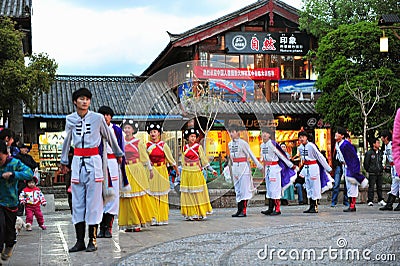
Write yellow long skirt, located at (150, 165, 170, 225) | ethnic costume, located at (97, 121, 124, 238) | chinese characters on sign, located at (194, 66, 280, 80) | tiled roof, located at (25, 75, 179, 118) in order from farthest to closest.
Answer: tiled roof, located at (25, 75, 179, 118) → chinese characters on sign, located at (194, 66, 280, 80) → yellow long skirt, located at (150, 165, 170, 225) → ethnic costume, located at (97, 121, 124, 238)

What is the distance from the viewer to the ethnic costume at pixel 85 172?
816cm

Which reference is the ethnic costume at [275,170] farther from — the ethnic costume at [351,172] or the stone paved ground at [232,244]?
the stone paved ground at [232,244]

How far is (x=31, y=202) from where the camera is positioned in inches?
444

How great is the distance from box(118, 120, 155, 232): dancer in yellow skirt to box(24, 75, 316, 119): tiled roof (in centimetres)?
1197

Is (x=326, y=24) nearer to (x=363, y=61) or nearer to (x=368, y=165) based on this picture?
(x=363, y=61)

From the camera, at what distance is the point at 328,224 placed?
433 inches

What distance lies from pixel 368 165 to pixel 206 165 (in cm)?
584

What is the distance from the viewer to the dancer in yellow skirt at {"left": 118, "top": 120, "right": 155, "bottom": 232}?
1059 cm

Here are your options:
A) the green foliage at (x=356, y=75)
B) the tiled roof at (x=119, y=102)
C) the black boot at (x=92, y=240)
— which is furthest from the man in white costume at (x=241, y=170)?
the green foliage at (x=356, y=75)

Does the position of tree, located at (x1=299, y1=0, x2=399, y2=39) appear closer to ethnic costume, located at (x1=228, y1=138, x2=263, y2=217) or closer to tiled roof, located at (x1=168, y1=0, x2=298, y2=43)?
tiled roof, located at (x1=168, y1=0, x2=298, y2=43)

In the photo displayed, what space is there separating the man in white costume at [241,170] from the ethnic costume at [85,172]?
5.62m

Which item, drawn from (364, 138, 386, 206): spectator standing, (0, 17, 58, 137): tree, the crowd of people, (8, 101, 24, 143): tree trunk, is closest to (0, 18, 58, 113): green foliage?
(0, 17, 58, 137): tree

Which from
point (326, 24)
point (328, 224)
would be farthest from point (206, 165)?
point (326, 24)

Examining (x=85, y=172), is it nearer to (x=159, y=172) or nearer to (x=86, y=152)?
(x=86, y=152)
